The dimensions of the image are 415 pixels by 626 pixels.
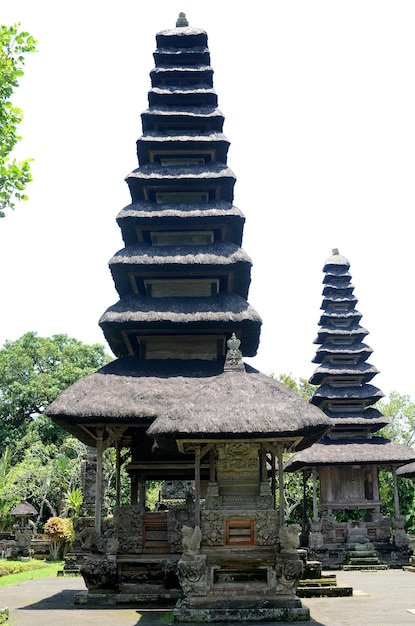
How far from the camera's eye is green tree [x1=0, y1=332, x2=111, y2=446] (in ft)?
152

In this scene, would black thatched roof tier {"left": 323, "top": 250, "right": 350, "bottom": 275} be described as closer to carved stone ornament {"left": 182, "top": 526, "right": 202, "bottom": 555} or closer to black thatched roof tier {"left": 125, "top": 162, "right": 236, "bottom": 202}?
Result: black thatched roof tier {"left": 125, "top": 162, "right": 236, "bottom": 202}

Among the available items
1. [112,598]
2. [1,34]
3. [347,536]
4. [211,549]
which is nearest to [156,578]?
[112,598]

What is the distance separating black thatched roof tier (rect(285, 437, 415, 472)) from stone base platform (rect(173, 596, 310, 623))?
16593 mm

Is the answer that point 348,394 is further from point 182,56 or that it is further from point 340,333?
point 182,56

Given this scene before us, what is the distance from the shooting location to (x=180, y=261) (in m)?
18.3

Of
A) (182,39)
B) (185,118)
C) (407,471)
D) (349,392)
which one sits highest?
(182,39)

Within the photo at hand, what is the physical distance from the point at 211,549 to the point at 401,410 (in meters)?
40.8

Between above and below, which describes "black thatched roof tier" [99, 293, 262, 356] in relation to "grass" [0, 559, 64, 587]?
above

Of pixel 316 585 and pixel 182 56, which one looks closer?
pixel 316 585

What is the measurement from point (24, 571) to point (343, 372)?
18619mm

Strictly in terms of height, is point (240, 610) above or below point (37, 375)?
below

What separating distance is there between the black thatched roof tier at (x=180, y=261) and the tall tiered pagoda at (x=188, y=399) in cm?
6

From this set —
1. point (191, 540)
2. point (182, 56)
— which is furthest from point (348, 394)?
point (191, 540)

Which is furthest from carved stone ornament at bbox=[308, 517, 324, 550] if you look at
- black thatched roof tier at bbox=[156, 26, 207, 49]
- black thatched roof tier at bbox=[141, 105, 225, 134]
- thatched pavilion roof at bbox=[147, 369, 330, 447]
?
black thatched roof tier at bbox=[156, 26, 207, 49]
